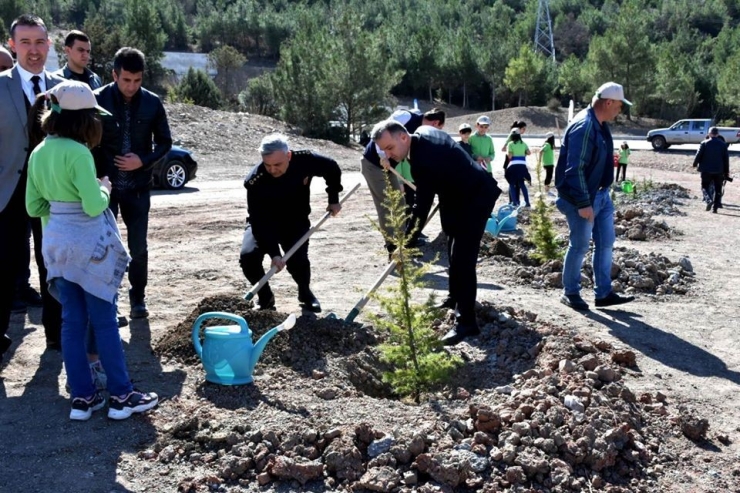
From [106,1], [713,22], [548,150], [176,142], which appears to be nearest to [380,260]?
[548,150]

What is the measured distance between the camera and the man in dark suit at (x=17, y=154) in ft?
16.3

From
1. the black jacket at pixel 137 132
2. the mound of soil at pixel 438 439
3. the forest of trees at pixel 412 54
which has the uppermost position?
the forest of trees at pixel 412 54

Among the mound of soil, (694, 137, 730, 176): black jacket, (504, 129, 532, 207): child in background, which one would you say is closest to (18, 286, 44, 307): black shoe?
the mound of soil

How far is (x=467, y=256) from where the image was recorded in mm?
5652

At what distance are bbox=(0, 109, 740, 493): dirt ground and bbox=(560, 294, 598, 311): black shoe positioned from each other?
0.08 metres

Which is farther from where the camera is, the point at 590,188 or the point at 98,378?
the point at 590,188

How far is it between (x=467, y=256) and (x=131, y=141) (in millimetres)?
2505

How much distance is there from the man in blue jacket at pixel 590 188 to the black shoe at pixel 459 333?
1.34 metres

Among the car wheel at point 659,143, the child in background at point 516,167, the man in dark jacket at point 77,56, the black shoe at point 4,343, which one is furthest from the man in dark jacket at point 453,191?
the car wheel at point 659,143

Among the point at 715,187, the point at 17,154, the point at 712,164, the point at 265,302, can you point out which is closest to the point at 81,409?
the point at 17,154

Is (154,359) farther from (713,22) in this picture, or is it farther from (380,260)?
(713,22)

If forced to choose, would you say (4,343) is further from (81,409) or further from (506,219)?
(506,219)

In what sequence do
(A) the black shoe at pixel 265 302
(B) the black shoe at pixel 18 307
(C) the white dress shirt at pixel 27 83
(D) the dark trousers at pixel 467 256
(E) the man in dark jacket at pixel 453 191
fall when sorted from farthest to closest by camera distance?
(A) the black shoe at pixel 265 302, (B) the black shoe at pixel 18 307, (D) the dark trousers at pixel 467 256, (E) the man in dark jacket at pixel 453 191, (C) the white dress shirt at pixel 27 83

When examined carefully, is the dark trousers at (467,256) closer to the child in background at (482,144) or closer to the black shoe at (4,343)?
the black shoe at (4,343)
